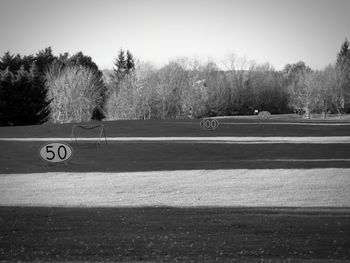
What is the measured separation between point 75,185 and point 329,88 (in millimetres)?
80406

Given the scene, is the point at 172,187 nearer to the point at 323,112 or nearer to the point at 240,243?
the point at 240,243

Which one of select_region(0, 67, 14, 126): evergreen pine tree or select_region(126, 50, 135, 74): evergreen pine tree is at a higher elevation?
select_region(126, 50, 135, 74): evergreen pine tree

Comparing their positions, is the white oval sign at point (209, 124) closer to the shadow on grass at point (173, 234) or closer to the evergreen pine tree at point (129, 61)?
the shadow on grass at point (173, 234)

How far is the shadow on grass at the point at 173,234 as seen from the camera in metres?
8.33

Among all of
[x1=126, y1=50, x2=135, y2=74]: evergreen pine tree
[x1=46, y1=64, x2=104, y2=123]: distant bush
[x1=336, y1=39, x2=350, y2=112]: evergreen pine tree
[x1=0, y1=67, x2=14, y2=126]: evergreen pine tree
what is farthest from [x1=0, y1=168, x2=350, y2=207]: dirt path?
[x1=126, y1=50, x2=135, y2=74]: evergreen pine tree

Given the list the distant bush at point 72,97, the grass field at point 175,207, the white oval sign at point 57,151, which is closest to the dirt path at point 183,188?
the grass field at point 175,207

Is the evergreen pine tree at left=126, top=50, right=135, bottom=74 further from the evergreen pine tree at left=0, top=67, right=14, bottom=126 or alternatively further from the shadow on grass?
the shadow on grass

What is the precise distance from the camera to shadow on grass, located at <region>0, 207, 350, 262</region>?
8328 mm

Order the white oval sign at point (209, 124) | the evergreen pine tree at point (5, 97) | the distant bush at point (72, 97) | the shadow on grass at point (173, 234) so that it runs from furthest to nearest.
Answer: the distant bush at point (72, 97), the evergreen pine tree at point (5, 97), the white oval sign at point (209, 124), the shadow on grass at point (173, 234)

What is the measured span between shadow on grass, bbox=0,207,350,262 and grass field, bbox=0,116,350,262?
21 mm

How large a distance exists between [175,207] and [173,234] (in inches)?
134

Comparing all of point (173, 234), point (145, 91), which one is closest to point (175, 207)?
point (173, 234)

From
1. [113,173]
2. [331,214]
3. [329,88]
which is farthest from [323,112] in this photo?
[331,214]

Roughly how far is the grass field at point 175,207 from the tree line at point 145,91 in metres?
30.0
